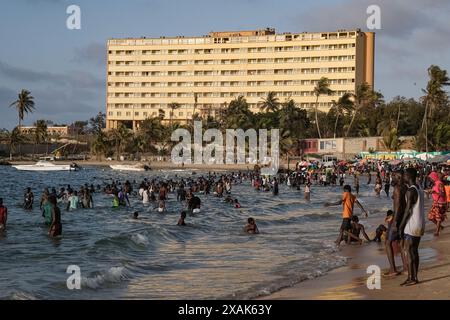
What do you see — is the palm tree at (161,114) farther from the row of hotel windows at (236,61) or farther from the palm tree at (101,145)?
the palm tree at (101,145)

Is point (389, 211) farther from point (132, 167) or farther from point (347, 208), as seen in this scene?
point (132, 167)

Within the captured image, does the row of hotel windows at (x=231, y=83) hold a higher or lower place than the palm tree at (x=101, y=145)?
higher

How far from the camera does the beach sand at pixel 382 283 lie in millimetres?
9500

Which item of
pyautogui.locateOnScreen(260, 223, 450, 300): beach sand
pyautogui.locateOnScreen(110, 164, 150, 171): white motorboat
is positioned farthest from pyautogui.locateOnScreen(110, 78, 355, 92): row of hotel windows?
pyautogui.locateOnScreen(260, 223, 450, 300): beach sand

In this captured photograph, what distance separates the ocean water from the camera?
11.8 m

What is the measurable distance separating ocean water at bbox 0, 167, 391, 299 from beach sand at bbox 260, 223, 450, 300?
404mm

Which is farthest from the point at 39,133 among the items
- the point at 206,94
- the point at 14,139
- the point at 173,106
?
the point at 206,94

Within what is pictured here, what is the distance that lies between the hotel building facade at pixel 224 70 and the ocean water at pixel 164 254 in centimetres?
8551

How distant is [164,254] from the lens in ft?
54.7

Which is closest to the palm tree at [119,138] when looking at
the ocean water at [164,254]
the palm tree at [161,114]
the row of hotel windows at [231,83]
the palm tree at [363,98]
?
the palm tree at [161,114]

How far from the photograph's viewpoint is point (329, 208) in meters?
32.4

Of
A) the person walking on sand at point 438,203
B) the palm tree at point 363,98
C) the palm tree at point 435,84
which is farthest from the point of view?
the palm tree at point 363,98

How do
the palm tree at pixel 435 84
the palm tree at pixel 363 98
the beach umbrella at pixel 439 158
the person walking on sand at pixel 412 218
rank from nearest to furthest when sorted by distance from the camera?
the person walking on sand at pixel 412 218, the beach umbrella at pixel 439 158, the palm tree at pixel 435 84, the palm tree at pixel 363 98
